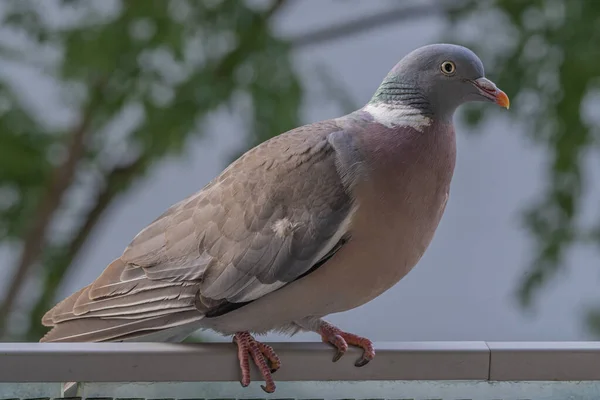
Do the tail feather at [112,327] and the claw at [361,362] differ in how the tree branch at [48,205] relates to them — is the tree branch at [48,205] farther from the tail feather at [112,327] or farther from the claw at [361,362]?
the claw at [361,362]

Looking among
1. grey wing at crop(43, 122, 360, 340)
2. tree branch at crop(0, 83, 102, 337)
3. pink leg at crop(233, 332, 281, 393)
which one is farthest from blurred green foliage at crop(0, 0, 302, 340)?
pink leg at crop(233, 332, 281, 393)

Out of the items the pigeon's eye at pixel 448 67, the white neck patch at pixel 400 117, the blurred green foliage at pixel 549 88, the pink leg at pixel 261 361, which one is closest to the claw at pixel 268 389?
the pink leg at pixel 261 361

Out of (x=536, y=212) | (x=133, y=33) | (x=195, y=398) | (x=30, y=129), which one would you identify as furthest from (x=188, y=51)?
(x=195, y=398)

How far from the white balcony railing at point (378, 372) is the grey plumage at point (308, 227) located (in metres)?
0.13

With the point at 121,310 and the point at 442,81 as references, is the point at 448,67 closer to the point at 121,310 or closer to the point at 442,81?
the point at 442,81

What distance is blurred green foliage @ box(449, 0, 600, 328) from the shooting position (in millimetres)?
2283

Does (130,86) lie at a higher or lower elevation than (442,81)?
higher

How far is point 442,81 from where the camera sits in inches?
50.4

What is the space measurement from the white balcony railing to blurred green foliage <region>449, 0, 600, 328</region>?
128 centimetres

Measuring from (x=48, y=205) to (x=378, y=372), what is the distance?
163cm

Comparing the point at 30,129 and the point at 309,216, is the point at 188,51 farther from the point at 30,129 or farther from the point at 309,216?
the point at 309,216

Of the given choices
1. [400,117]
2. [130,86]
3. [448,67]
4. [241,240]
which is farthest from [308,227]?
[130,86]

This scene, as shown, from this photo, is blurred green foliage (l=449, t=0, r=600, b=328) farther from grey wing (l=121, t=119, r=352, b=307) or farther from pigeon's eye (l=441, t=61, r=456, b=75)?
grey wing (l=121, t=119, r=352, b=307)

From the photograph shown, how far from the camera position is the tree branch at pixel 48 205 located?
8.11 ft
